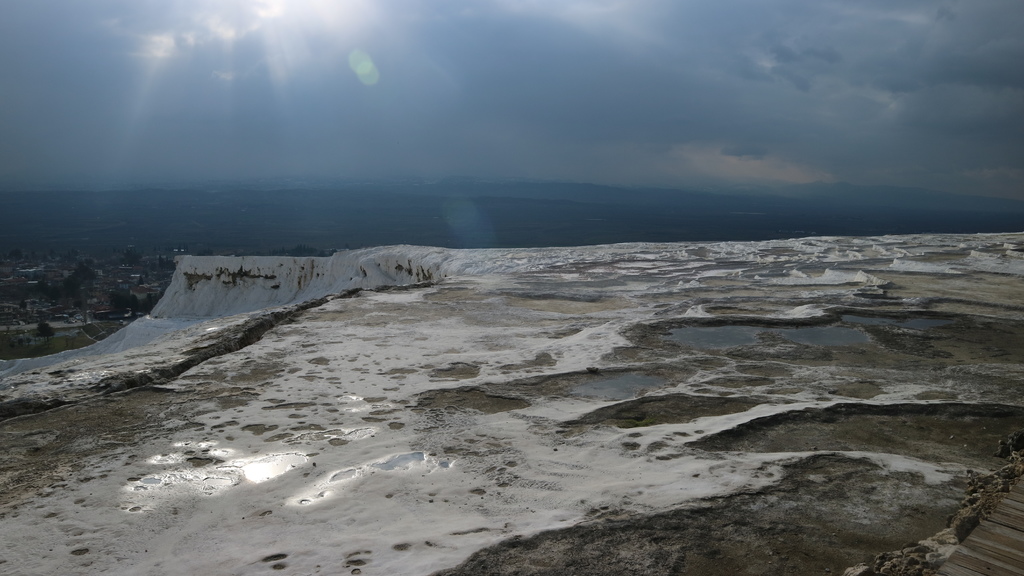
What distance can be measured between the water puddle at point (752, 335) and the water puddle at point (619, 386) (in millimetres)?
2295

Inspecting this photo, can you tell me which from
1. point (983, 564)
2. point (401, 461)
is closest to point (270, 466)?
point (401, 461)

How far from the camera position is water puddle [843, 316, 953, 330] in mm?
11664

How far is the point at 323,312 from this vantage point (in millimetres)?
13734

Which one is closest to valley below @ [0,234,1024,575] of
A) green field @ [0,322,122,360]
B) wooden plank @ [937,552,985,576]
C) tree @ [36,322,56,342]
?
wooden plank @ [937,552,985,576]

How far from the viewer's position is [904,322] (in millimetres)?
12031

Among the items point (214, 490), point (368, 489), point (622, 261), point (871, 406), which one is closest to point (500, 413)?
point (368, 489)

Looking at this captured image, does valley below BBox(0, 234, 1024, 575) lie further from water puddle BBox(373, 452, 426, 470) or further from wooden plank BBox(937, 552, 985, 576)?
wooden plank BBox(937, 552, 985, 576)

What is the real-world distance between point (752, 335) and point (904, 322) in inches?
140

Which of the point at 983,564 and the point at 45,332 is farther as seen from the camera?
the point at 45,332

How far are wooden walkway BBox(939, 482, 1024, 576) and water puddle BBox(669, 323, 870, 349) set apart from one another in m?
6.57

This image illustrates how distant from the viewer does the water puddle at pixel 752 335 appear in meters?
10.6

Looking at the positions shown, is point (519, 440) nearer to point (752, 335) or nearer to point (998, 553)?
point (998, 553)

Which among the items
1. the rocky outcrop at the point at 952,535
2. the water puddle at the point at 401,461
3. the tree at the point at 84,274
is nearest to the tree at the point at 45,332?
the tree at the point at 84,274

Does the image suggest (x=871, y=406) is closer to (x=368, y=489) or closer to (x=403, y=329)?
(x=368, y=489)
